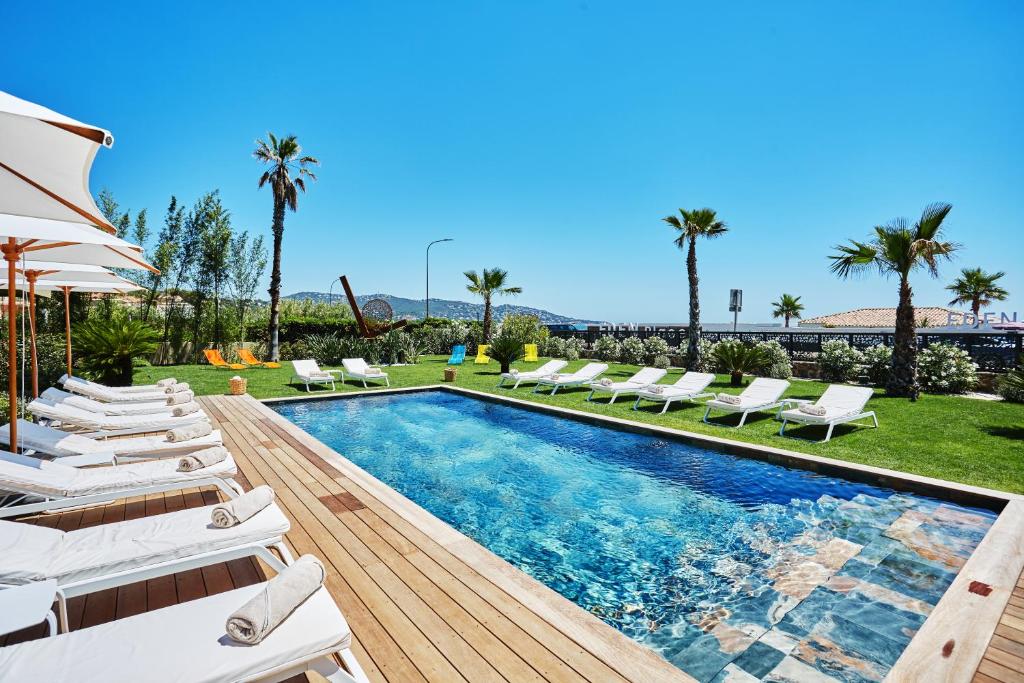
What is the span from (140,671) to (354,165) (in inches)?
887

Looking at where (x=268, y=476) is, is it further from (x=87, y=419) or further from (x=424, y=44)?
(x=424, y=44)

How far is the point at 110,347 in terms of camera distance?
962 cm

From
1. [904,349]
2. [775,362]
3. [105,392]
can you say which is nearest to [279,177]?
[105,392]

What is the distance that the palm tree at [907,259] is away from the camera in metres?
10.1

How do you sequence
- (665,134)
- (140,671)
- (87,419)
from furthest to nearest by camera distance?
(665,134) → (87,419) → (140,671)

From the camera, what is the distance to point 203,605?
6.31ft

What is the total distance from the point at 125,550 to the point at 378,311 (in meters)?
20.9

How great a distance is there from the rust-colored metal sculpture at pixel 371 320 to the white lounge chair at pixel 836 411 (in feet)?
45.6

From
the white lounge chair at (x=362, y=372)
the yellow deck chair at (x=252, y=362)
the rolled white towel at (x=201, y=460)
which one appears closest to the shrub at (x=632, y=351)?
the white lounge chair at (x=362, y=372)

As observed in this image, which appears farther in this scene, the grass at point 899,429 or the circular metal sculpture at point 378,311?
the circular metal sculpture at point 378,311

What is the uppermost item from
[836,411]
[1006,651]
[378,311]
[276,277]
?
[276,277]

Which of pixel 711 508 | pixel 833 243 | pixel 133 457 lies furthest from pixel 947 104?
pixel 133 457

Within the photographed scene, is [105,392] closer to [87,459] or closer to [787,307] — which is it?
[87,459]

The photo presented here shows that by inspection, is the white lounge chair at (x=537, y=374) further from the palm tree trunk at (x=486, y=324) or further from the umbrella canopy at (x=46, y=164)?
the umbrella canopy at (x=46, y=164)
